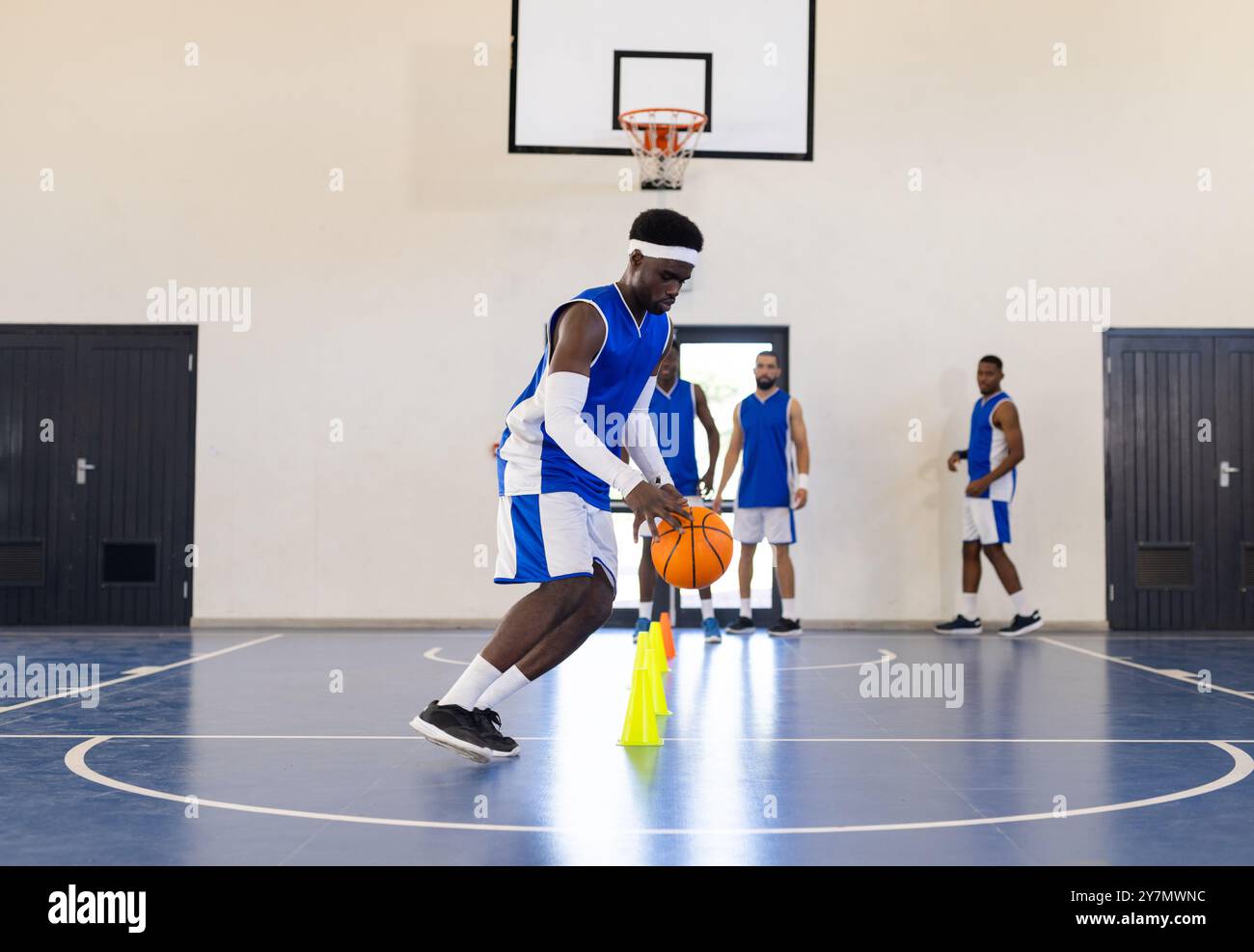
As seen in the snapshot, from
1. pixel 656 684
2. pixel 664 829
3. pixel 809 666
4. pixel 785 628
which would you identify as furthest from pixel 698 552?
pixel 785 628

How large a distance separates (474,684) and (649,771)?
2.21ft

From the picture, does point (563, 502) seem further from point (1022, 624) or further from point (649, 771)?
point (1022, 624)

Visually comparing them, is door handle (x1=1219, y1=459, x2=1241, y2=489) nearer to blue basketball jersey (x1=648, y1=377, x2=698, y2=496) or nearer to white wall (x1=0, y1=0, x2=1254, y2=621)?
white wall (x1=0, y1=0, x2=1254, y2=621)

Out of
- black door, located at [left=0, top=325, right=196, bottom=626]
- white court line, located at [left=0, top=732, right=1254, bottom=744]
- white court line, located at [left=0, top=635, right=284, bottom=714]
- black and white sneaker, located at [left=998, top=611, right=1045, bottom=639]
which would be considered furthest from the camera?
black door, located at [left=0, top=325, right=196, bottom=626]

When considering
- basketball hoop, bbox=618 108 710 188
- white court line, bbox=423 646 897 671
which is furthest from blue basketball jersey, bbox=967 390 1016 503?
basketball hoop, bbox=618 108 710 188

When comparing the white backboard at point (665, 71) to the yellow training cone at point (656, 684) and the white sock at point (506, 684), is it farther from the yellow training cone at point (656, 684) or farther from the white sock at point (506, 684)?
the white sock at point (506, 684)

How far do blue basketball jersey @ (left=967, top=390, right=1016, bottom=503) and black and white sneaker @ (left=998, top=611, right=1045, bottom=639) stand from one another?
931mm

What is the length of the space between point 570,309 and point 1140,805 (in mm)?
2318

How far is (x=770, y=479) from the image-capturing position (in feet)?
30.2

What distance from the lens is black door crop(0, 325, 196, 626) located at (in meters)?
9.83

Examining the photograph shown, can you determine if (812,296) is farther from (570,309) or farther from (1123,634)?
(570,309)

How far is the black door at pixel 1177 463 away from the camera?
32.6 feet

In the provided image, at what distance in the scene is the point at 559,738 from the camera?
4.61m
